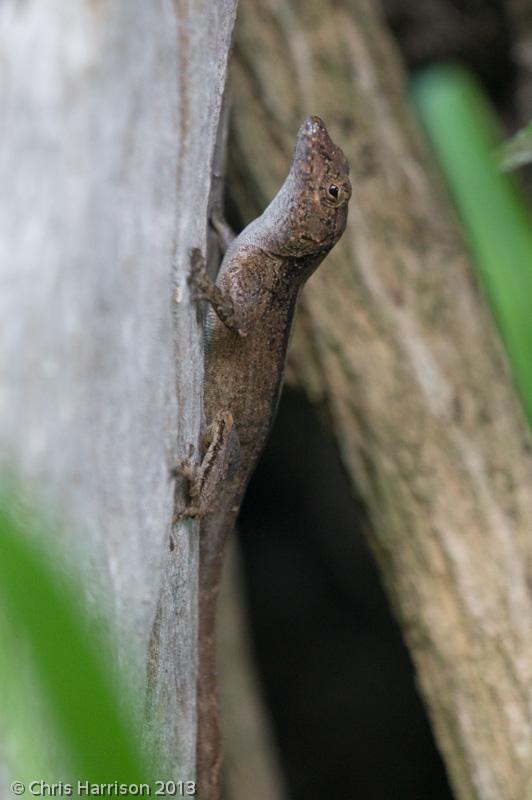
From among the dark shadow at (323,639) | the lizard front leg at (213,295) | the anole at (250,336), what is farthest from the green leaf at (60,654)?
the dark shadow at (323,639)

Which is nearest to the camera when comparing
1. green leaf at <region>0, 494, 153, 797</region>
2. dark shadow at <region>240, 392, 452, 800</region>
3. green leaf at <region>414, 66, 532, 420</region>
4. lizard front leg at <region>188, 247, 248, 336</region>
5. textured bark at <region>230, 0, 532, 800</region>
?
green leaf at <region>0, 494, 153, 797</region>

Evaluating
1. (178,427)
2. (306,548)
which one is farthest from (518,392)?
(306,548)

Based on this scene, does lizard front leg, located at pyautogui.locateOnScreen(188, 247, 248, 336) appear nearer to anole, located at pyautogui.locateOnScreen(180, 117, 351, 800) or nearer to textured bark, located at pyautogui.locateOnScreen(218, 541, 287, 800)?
anole, located at pyautogui.locateOnScreen(180, 117, 351, 800)

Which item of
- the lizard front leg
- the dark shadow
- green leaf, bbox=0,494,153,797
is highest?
the lizard front leg

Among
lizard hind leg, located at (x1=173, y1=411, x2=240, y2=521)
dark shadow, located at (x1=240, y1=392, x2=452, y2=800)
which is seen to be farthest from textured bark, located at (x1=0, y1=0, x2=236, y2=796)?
dark shadow, located at (x1=240, y1=392, x2=452, y2=800)

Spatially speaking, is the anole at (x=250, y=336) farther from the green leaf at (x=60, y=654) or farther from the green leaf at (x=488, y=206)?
the green leaf at (x=60, y=654)

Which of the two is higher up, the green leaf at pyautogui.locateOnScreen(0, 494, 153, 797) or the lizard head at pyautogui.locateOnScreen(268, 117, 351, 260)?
the lizard head at pyautogui.locateOnScreen(268, 117, 351, 260)

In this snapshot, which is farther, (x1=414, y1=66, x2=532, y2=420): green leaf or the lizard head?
(x1=414, y1=66, x2=532, y2=420): green leaf

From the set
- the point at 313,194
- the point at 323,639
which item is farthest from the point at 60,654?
the point at 323,639
